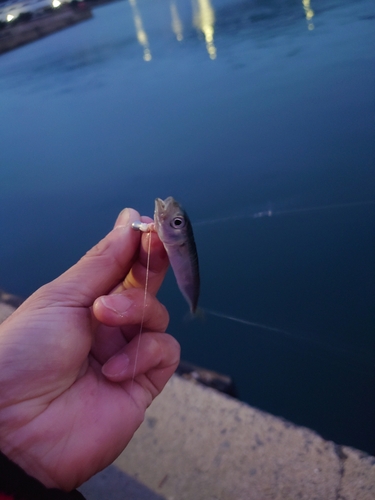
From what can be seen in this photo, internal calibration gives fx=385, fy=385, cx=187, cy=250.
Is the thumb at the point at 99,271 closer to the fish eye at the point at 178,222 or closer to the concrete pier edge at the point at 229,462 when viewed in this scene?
the fish eye at the point at 178,222

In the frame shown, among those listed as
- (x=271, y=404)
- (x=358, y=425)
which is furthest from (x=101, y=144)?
(x=358, y=425)

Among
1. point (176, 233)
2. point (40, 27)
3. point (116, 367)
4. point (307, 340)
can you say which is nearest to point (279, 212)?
point (307, 340)

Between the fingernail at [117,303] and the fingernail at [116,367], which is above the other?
the fingernail at [117,303]

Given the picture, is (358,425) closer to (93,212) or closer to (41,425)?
(41,425)

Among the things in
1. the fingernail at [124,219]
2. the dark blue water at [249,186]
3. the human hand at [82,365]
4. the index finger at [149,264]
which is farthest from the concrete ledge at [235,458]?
the fingernail at [124,219]

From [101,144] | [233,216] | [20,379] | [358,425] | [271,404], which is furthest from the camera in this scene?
[101,144]

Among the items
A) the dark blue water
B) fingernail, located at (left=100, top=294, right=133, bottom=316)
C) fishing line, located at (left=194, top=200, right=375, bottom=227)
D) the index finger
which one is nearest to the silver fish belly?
the index finger
